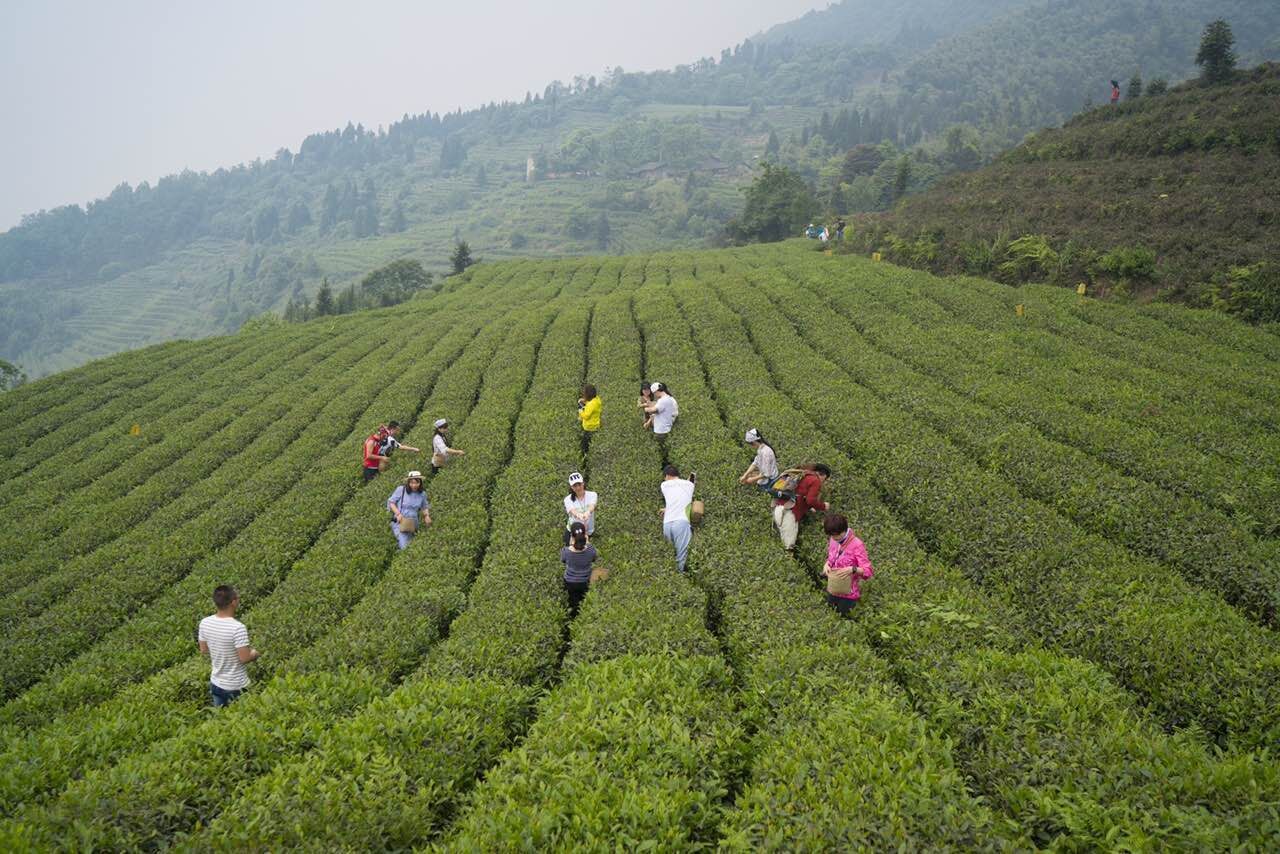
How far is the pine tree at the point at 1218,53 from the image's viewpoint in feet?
152

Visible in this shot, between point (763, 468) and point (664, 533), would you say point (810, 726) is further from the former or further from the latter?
point (763, 468)

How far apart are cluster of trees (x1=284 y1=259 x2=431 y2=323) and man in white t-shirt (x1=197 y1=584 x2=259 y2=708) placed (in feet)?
220

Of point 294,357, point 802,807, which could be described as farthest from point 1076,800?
point 294,357

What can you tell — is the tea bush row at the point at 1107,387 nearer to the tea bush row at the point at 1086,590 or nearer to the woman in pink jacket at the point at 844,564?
the tea bush row at the point at 1086,590

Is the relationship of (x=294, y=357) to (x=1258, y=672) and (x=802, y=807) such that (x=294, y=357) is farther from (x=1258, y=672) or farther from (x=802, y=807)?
(x=1258, y=672)

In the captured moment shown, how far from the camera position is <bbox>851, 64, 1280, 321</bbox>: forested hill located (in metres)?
25.8

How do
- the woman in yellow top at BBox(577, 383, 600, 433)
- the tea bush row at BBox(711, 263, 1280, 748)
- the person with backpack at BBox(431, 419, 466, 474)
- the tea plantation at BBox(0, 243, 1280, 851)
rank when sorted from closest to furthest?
the tea plantation at BBox(0, 243, 1280, 851) < the tea bush row at BBox(711, 263, 1280, 748) < the person with backpack at BBox(431, 419, 466, 474) < the woman in yellow top at BBox(577, 383, 600, 433)

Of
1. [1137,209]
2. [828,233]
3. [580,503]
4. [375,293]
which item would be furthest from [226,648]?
[375,293]

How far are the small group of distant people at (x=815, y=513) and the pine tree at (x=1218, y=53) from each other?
197ft

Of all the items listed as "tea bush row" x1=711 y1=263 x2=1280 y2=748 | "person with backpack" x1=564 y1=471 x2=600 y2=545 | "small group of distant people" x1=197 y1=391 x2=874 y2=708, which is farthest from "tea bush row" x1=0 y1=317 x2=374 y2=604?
"tea bush row" x1=711 y1=263 x2=1280 y2=748

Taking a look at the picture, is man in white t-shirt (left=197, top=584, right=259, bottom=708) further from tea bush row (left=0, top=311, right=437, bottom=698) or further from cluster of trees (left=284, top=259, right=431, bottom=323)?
cluster of trees (left=284, top=259, right=431, bottom=323)

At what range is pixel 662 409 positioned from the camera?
17.1 meters

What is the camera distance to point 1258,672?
7207mm

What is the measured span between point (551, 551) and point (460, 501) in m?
3.94
